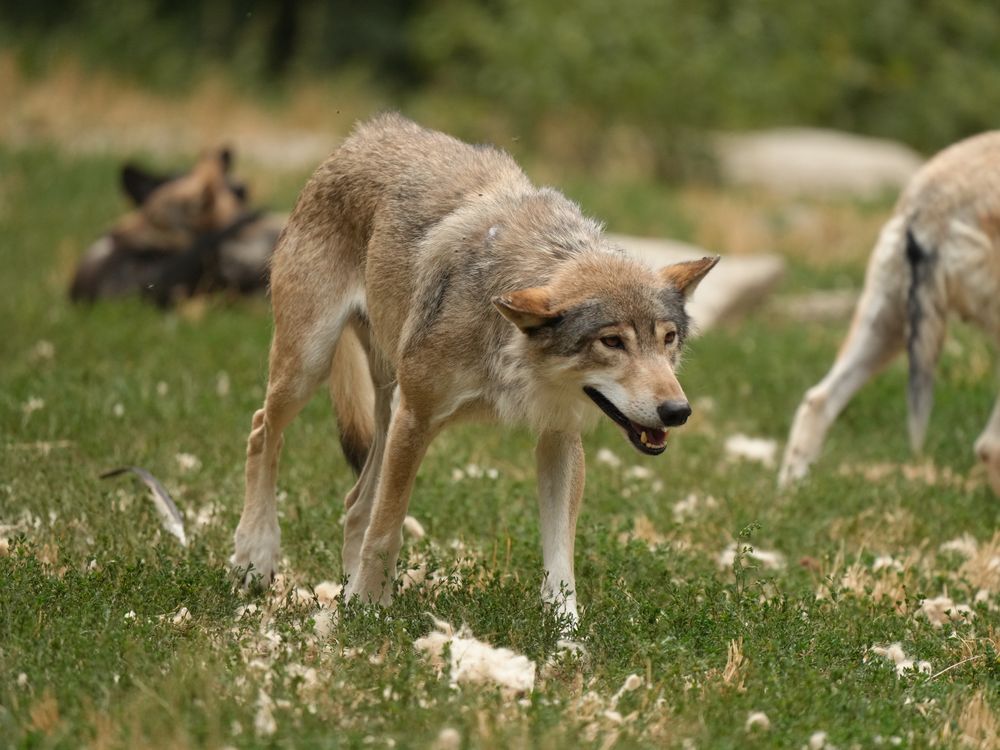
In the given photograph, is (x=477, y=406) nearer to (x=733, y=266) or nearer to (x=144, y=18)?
(x=733, y=266)

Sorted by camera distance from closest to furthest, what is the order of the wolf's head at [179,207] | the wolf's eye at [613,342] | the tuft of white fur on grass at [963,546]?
the wolf's eye at [613,342] < the tuft of white fur on grass at [963,546] < the wolf's head at [179,207]

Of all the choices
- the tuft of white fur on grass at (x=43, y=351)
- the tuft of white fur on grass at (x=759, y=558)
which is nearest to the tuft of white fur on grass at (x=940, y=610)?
the tuft of white fur on grass at (x=759, y=558)

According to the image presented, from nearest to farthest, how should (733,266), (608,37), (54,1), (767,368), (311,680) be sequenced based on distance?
(311,680) < (767,368) < (733,266) < (608,37) < (54,1)

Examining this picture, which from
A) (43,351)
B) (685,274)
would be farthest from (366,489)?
(43,351)

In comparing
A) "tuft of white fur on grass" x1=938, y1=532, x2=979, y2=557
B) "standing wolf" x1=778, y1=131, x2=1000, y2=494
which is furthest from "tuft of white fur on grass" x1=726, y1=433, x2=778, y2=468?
"tuft of white fur on grass" x1=938, y1=532, x2=979, y2=557

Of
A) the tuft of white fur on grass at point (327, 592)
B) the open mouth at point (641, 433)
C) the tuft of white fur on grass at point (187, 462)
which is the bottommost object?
the tuft of white fur on grass at point (187, 462)

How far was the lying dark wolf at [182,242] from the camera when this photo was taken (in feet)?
37.6

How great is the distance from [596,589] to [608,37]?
13.8 metres

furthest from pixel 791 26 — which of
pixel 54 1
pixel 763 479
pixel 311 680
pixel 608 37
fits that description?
pixel 311 680

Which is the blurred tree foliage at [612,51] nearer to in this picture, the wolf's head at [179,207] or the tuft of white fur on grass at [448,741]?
the wolf's head at [179,207]

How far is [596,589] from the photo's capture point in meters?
5.69

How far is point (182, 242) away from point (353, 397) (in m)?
6.46

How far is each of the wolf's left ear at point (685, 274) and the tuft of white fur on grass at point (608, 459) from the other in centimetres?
273

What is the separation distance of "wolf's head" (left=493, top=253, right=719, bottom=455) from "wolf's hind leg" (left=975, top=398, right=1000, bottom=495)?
351 cm
